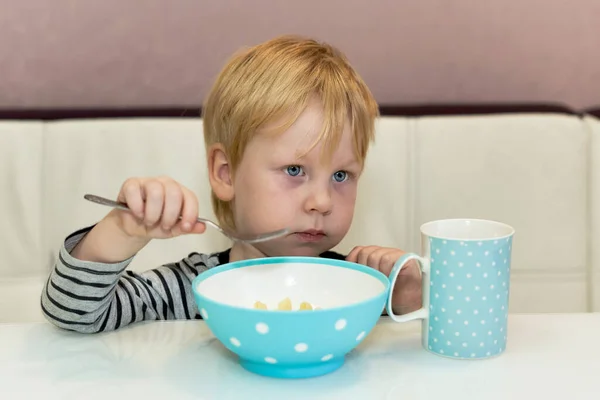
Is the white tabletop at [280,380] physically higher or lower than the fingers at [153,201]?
lower

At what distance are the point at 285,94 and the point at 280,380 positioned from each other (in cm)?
44

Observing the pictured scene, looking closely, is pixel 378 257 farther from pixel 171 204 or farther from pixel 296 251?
pixel 171 204

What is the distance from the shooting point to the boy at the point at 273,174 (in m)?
0.89

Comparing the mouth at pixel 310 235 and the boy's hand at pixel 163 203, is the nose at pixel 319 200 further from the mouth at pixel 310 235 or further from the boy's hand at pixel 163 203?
the boy's hand at pixel 163 203

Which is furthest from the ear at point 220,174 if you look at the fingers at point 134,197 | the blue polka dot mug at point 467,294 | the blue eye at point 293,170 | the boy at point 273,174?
the blue polka dot mug at point 467,294

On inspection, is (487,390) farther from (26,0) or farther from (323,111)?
(26,0)

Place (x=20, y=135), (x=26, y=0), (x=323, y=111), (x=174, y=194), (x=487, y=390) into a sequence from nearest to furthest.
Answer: (x=487, y=390) < (x=174, y=194) < (x=323, y=111) < (x=20, y=135) < (x=26, y=0)

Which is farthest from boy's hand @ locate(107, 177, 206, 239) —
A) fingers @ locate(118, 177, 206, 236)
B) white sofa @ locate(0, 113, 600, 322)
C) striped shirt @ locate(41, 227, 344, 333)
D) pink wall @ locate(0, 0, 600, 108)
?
pink wall @ locate(0, 0, 600, 108)

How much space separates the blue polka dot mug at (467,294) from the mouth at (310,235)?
0.98 feet

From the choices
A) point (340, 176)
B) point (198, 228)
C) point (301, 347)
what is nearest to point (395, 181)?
point (340, 176)

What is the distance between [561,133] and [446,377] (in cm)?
83

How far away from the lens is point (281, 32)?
1566mm

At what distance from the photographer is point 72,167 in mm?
1367

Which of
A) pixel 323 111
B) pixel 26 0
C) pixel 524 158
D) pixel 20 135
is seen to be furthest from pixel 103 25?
pixel 524 158
